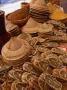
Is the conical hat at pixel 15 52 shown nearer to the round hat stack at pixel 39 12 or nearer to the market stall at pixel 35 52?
the market stall at pixel 35 52

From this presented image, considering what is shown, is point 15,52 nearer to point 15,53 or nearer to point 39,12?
point 15,53

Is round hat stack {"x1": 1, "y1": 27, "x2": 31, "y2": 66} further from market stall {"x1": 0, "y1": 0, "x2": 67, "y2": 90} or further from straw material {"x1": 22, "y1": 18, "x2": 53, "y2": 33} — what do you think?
straw material {"x1": 22, "y1": 18, "x2": 53, "y2": 33}

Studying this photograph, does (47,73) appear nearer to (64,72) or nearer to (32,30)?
(64,72)

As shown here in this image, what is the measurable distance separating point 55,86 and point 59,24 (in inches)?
16.0

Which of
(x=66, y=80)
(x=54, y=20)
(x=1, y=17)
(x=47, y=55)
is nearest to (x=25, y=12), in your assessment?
(x=54, y=20)

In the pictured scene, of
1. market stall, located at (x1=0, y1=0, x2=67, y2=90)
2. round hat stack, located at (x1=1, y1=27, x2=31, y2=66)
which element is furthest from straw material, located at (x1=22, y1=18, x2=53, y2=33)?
round hat stack, located at (x1=1, y1=27, x2=31, y2=66)

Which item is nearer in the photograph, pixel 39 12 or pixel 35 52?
pixel 35 52

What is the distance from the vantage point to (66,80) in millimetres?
658

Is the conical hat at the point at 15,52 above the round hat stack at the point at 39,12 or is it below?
below

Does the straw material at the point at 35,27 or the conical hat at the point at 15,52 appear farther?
the straw material at the point at 35,27

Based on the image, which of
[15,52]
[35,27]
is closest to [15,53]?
[15,52]

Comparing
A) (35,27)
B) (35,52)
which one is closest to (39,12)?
(35,27)

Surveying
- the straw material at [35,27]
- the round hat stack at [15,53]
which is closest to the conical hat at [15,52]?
the round hat stack at [15,53]

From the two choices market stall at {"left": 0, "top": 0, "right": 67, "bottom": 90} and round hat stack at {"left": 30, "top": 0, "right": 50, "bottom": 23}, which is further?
round hat stack at {"left": 30, "top": 0, "right": 50, "bottom": 23}
